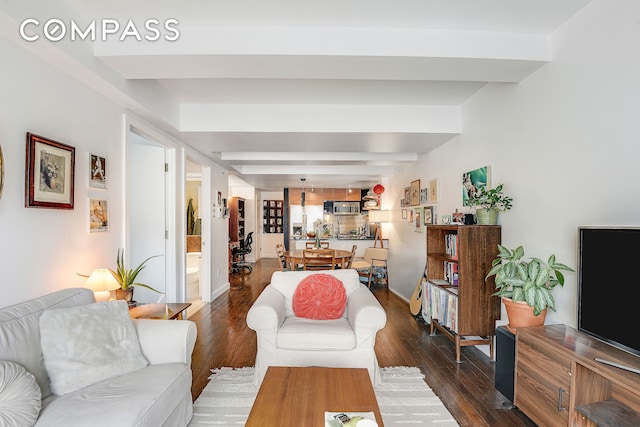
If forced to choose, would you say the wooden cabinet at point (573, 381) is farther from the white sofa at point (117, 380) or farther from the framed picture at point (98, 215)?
the framed picture at point (98, 215)

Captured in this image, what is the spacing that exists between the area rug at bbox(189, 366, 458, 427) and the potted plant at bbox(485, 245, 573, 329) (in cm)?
81

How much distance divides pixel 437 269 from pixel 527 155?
1.64 metres

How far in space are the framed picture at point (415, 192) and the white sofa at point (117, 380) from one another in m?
3.97

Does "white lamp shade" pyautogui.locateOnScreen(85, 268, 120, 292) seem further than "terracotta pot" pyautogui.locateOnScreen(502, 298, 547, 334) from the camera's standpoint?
Yes

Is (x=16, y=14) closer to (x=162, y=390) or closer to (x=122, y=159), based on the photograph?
(x=122, y=159)

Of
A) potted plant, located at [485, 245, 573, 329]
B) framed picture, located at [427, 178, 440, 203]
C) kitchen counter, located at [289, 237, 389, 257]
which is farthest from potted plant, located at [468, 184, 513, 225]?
kitchen counter, located at [289, 237, 389, 257]

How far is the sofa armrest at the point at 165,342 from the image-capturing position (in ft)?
6.19

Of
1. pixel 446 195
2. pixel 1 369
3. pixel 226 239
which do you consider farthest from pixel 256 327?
pixel 226 239

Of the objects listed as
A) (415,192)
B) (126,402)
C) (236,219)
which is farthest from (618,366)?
(236,219)

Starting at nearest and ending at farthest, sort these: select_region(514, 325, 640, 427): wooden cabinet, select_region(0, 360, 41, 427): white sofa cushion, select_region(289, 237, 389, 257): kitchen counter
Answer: select_region(0, 360, 41, 427): white sofa cushion, select_region(514, 325, 640, 427): wooden cabinet, select_region(289, 237, 389, 257): kitchen counter

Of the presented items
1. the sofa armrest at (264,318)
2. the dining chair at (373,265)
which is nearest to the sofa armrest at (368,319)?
the sofa armrest at (264,318)

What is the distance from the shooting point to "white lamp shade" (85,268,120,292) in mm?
2252

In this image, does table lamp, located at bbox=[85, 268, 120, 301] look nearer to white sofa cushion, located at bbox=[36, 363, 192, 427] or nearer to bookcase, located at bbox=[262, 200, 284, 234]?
white sofa cushion, located at bbox=[36, 363, 192, 427]

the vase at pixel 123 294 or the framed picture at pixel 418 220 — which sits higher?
the framed picture at pixel 418 220
